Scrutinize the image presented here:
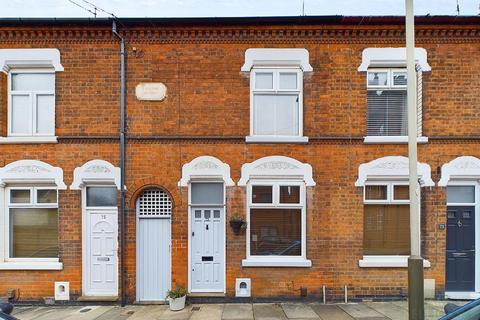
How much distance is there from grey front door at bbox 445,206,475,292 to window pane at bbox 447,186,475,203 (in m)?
0.26

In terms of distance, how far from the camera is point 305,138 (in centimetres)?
773

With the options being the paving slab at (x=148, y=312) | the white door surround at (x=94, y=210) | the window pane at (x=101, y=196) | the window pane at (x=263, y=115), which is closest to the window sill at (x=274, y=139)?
the window pane at (x=263, y=115)

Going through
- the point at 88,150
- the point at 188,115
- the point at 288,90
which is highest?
the point at 288,90

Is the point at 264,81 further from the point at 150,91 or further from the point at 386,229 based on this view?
the point at 386,229

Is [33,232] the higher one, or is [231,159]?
[231,159]

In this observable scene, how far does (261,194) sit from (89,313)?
499 centimetres

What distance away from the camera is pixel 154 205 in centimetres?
793

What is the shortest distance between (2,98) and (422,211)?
11299mm

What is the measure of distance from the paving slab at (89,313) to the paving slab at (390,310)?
21.1 feet

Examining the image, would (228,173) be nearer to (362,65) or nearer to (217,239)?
(217,239)

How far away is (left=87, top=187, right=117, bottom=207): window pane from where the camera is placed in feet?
26.0

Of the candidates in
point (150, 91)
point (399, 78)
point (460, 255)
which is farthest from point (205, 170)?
point (460, 255)

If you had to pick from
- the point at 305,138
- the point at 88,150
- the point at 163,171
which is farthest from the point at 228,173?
the point at 88,150

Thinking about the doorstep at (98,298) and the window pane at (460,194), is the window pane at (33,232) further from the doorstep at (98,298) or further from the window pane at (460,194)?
the window pane at (460,194)
